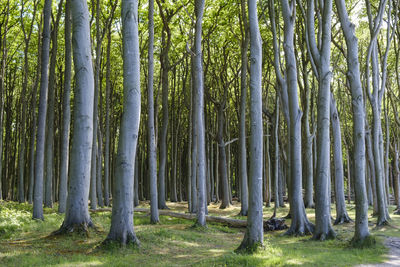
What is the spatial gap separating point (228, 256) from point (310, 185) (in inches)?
477

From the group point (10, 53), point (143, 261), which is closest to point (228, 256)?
point (143, 261)

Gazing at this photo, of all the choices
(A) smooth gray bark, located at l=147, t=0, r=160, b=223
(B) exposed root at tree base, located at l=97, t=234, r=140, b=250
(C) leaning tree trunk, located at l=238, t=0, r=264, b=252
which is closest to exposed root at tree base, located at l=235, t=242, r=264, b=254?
(C) leaning tree trunk, located at l=238, t=0, r=264, b=252

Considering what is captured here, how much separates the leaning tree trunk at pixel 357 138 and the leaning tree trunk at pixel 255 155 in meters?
2.76

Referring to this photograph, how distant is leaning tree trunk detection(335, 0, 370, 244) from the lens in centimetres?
898

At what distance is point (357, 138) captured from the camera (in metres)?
9.48

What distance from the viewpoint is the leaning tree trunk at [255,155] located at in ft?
25.5

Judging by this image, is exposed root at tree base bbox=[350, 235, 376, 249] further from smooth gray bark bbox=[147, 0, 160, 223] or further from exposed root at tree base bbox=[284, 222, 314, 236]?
smooth gray bark bbox=[147, 0, 160, 223]

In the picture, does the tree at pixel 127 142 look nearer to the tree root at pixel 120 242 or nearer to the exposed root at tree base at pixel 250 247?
the tree root at pixel 120 242

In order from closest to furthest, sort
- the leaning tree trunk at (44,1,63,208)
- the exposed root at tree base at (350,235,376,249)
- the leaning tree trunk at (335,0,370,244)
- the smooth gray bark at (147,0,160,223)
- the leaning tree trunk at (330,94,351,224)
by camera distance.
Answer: the exposed root at tree base at (350,235,376,249), the leaning tree trunk at (335,0,370,244), the leaning tree trunk at (330,94,351,224), the smooth gray bark at (147,0,160,223), the leaning tree trunk at (44,1,63,208)

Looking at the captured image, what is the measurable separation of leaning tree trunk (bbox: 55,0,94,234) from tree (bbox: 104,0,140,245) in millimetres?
1343

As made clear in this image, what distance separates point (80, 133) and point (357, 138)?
686 centimetres

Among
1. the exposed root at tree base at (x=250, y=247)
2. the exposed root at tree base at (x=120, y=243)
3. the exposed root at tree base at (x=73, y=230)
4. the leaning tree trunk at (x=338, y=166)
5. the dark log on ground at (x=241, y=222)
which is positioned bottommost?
the dark log on ground at (x=241, y=222)

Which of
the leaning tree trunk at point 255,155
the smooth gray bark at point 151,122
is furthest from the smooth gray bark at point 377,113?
the smooth gray bark at point 151,122

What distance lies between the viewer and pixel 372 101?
14.0 meters
